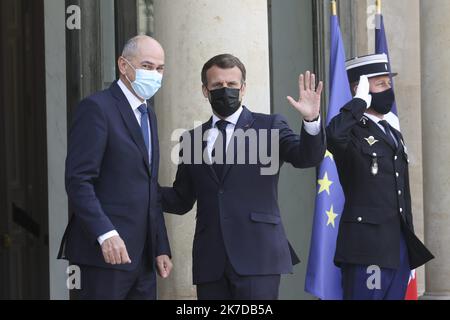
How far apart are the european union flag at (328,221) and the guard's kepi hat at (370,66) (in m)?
0.31

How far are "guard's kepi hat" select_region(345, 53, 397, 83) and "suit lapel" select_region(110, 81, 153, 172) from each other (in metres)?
1.94

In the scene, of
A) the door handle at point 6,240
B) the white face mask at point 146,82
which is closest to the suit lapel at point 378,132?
the white face mask at point 146,82

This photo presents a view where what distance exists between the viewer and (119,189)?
6004mm

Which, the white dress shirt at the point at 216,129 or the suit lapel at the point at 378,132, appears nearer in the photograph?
the white dress shirt at the point at 216,129

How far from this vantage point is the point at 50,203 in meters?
9.09

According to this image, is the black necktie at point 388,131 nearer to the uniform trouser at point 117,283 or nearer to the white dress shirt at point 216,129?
the white dress shirt at point 216,129

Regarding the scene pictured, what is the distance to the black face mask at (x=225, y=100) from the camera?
623cm

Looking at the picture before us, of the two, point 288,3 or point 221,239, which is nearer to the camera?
point 221,239

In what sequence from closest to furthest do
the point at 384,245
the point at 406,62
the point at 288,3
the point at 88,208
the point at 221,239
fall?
the point at 88,208 < the point at 221,239 < the point at 384,245 < the point at 288,3 < the point at 406,62

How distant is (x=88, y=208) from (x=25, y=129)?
375 centimetres

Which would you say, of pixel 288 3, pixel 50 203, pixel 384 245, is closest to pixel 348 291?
pixel 384 245

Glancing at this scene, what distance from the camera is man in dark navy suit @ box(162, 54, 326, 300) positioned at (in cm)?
616

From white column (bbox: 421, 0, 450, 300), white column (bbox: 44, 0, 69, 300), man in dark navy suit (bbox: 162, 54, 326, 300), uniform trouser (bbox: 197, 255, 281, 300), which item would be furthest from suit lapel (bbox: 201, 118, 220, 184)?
white column (bbox: 421, 0, 450, 300)
